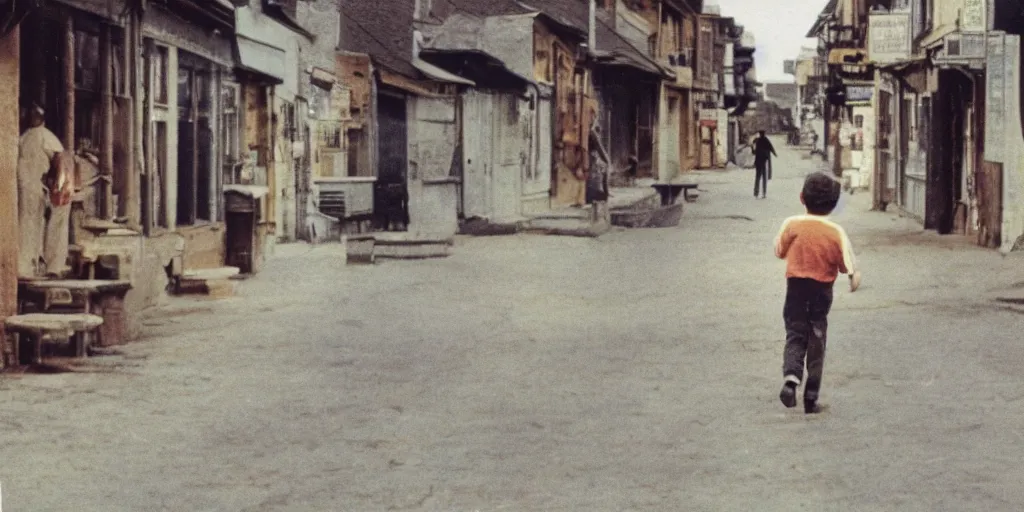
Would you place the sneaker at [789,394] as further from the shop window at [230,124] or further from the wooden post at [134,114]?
the shop window at [230,124]

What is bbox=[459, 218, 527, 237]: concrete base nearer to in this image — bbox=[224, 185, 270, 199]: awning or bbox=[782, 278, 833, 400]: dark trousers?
bbox=[224, 185, 270, 199]: awning

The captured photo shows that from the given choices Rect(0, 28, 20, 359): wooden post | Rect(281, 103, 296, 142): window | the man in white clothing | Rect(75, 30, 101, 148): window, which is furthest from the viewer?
Rect(281, 103, 296, 142): window

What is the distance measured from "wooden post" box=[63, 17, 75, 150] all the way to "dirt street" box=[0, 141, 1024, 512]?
6.01ft

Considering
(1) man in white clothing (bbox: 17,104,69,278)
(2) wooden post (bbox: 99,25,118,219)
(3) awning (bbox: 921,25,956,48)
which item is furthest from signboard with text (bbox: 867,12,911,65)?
(1) man in white clothing (bbox: 17,104,69,278)

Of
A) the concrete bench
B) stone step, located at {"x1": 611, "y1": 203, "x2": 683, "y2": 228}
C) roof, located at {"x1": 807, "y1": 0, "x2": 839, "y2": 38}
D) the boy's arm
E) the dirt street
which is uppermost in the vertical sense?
roof, located at {"x1": 807, "y1": 0, "x2": 839, "y2": 38}

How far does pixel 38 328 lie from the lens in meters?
11.1

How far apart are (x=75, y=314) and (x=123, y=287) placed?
62 cm

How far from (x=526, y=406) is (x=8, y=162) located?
438cm

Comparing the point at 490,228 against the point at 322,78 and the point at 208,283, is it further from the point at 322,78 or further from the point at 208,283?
the point at 208,283

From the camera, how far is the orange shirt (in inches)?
373

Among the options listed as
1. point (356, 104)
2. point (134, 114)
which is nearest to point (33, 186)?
point (134, 114)

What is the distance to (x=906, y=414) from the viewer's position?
9.30 metres

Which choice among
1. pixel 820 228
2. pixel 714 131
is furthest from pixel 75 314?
pixel 714 131

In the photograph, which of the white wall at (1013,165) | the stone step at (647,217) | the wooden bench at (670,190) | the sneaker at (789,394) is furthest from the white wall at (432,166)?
the sneaker at (789,394)
